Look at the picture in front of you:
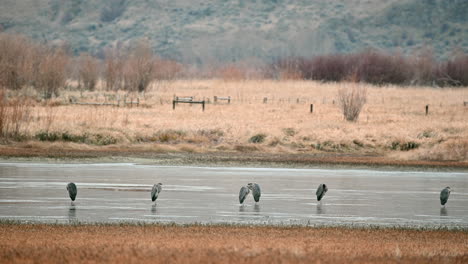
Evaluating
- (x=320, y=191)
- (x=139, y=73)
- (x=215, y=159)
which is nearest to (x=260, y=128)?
(x=215, y=159)

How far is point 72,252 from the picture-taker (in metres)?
13.0

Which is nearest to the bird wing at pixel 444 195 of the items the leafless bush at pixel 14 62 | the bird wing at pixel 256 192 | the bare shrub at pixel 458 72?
the bird wing at pixel 256 192

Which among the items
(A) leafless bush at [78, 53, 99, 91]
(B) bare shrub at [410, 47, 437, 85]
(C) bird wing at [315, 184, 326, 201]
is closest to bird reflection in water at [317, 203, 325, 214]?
(C) bird wing at [315, 184, 326, 201]

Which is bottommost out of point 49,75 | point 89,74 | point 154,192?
Result: point 154,192

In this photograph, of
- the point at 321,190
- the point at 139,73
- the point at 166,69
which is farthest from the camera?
the point at 166,69

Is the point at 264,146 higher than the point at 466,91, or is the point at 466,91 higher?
the point at 466,91

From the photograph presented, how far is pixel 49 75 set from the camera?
6325 cm

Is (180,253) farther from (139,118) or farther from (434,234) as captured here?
(139,118)

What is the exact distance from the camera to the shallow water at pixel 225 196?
62.5 feet

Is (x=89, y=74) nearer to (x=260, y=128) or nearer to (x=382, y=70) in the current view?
(x=260, y=128)

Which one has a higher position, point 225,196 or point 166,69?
point 166,69

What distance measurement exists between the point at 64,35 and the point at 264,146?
526ft

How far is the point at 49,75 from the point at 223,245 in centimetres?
5104

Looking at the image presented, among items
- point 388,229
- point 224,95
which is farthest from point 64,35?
point 388,229
